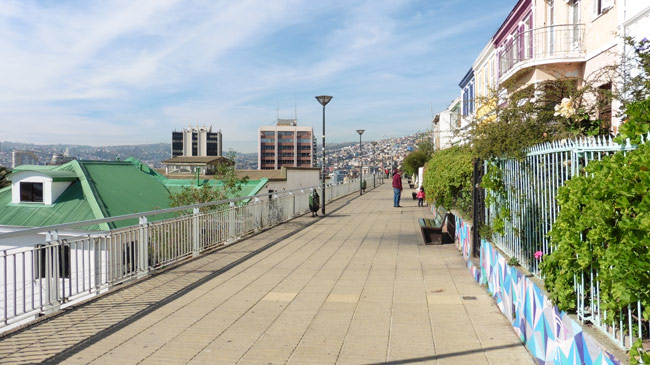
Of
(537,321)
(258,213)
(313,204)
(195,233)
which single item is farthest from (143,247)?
(313,204)

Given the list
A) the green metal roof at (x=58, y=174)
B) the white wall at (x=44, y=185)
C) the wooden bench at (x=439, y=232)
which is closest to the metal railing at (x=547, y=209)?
the wooden bench at (x=439, y=232)

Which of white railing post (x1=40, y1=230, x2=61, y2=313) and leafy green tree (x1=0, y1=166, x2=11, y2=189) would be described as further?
leafy green tree (x1=0, y1=166, x2=11, y2=189)

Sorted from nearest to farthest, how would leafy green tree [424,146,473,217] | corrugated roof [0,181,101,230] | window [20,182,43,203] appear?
leafy green tree [424,146,473,217], corrugated roof [0,181,101,230], window [20,182,43,203]

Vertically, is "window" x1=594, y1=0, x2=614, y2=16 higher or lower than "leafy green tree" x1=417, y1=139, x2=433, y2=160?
higher

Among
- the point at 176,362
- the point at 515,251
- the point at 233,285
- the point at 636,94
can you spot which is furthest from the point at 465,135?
the point at 176,362

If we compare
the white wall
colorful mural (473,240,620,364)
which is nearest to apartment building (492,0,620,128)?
colorful mural (473,240,620,364)

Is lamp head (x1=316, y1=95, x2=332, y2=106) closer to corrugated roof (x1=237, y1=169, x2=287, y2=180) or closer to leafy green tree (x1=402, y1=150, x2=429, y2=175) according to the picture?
corrugated roof (x1=237, y1=169, x2=287, y2=180)

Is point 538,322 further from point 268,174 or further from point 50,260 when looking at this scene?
point 268,174

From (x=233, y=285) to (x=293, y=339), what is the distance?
279 centimetres

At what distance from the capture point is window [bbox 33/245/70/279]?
5.82 metres

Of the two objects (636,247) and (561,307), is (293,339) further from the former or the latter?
(636,247)

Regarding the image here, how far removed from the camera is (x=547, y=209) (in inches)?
185

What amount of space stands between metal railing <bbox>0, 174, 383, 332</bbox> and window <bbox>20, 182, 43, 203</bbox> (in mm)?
23670

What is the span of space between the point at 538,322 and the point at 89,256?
5.46m
